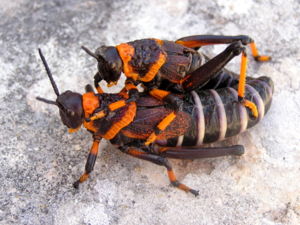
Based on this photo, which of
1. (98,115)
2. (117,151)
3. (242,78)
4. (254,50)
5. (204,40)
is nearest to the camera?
(98,115)

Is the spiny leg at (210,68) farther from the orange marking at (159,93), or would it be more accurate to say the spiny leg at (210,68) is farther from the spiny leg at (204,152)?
the spiny leg at (204,152)

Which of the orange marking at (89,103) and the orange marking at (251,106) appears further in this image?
the orange marking at (251,106)

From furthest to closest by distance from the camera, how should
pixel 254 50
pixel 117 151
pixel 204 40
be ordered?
1. pixel 254 50
2. pixel 204 40
3. pixel 117 151

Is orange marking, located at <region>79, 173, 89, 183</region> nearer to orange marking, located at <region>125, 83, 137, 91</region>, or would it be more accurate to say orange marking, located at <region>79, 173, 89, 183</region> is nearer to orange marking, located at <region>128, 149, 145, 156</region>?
orange marking, located at <region>128, 149, 145, 156</region>

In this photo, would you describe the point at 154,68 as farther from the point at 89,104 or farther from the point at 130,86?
the point at 89,104

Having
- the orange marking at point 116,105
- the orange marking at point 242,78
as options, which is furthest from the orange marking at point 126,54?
the orange marking at point 242,78

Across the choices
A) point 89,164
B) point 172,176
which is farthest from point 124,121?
point 172,176

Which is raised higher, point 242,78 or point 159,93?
point 242,78
